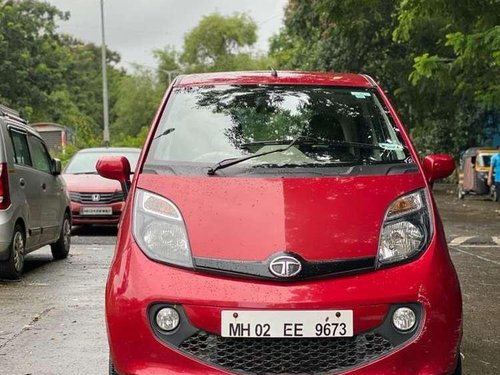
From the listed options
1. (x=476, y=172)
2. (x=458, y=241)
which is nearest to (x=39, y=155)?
(x=458, y=241)

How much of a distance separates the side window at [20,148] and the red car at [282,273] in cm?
498

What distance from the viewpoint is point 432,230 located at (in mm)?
3621

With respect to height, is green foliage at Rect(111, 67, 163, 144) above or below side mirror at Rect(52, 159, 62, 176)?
above

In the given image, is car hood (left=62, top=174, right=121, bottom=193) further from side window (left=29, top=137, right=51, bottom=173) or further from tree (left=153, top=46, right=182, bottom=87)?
tree (left=153, top=46, right=182, bottom=87)

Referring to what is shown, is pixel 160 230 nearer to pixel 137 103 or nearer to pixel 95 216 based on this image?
pixel 95 216

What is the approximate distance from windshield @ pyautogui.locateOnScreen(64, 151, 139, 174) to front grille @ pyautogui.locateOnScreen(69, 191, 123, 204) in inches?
41.3

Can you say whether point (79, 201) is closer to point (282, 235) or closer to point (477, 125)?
point (282, 235)

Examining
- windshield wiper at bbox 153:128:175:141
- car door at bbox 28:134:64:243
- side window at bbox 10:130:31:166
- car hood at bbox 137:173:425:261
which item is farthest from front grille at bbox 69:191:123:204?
car hood at bbox 137:173:425:261

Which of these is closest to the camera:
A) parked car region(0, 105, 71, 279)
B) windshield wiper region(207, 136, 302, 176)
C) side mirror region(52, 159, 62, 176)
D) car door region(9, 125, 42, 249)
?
windshield wiper region(207, 136, 302, 176)

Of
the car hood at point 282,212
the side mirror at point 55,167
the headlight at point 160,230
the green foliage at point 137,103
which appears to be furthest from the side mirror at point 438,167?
the green foliage at point 137,103

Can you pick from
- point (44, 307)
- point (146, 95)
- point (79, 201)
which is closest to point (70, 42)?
point (146, 95)

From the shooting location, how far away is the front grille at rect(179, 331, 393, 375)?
3260mm

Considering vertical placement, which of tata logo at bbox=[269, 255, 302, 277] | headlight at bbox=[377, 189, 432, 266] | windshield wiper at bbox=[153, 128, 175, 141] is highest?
windshield wiper at bbox=[153, 128, 175, 141]

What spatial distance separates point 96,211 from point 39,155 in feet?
13.1
